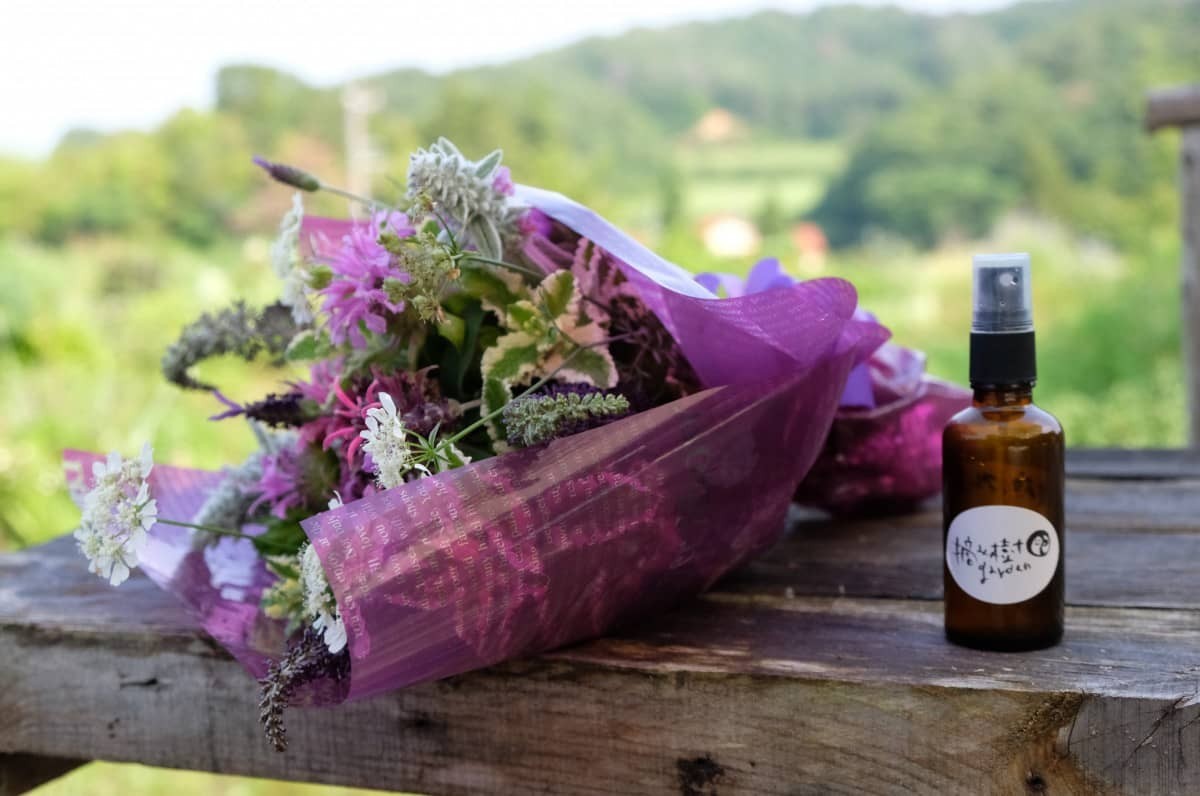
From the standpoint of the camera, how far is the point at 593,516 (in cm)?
68

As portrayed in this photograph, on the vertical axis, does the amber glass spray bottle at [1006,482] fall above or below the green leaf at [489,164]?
below

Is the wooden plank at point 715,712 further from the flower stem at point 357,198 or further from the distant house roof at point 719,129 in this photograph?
the distant house roof at point 719,129

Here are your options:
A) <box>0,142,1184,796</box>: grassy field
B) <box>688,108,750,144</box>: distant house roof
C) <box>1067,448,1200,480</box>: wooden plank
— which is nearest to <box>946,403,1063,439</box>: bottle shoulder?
<box>1067,448,1200,480</box>: wooden plank

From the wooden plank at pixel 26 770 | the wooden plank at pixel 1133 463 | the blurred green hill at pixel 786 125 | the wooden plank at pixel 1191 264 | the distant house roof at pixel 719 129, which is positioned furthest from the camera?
the distant house roof at pixel 719 129

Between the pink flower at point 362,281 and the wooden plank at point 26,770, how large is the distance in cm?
52

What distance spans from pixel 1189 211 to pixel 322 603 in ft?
7.46

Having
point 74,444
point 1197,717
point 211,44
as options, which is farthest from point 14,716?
point 211,44

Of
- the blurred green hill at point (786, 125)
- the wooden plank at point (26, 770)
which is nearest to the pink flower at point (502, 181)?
the wooden plank at point (26, 770)

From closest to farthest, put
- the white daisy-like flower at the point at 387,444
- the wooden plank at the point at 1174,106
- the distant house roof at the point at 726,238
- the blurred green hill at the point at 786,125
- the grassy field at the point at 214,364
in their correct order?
the white daisy-like flower at the point at 387,444, the wooden plank at the point at 1174,106, the grassy field at the point at 214,364, the distant house roof at the point at 726,238, the blurred green hill at the point at 786,125

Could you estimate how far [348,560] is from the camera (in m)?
0.61

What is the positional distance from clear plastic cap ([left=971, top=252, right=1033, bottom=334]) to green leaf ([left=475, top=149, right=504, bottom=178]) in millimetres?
310

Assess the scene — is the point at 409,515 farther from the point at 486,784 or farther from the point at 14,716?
the point at 14,716

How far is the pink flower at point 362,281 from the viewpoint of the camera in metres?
0.73

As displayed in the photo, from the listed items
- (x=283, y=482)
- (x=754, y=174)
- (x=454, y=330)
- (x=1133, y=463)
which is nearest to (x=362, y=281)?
(x=454, y=330)
